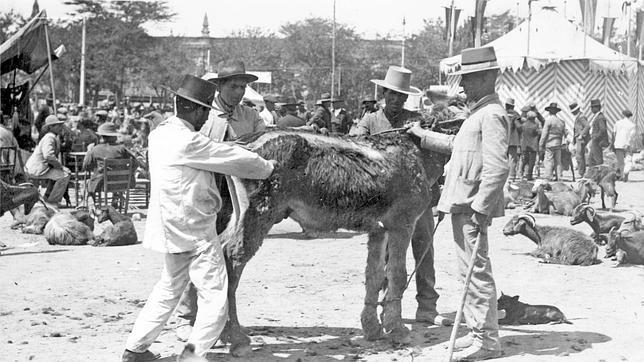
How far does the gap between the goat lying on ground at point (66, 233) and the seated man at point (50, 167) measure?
2.73m

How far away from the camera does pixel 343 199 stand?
6.18 metres

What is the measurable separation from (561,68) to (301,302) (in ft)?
79.8

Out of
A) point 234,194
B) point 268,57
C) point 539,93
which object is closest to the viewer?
point 234,194

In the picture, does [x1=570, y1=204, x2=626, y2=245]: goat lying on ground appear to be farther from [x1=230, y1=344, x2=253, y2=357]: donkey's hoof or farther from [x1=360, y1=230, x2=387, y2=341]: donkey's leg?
[x1=230, y1=344, x2=253, y2=357]: donkey's hoof

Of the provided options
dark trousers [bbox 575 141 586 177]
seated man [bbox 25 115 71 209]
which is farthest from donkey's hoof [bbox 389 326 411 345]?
dark trousers [bbox 575 141 586 177]

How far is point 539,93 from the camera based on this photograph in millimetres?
Answer: 30031

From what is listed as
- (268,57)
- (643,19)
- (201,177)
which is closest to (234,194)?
(201,177)

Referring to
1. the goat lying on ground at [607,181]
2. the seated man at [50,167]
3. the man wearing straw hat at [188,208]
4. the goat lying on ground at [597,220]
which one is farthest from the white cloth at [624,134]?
the man wearing straw hat at [188,208]

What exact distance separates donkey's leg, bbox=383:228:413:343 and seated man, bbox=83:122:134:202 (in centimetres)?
809

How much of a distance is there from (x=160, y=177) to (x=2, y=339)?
2.18 meters

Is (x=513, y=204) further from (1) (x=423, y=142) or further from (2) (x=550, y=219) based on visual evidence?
(1) (x=423, y=142)

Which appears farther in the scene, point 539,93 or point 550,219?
point 539,93

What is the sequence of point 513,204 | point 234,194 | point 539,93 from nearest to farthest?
point 234,194, point 513,204, point 539,93

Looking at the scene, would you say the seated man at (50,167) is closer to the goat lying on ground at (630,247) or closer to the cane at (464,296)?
the goat lying on ground at (630,247)
